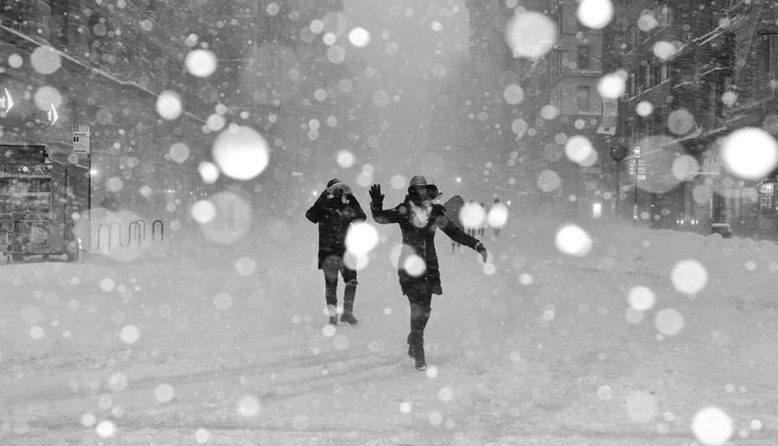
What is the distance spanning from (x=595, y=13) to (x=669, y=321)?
159ft

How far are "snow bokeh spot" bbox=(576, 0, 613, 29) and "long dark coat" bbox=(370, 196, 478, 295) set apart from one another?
146 ft

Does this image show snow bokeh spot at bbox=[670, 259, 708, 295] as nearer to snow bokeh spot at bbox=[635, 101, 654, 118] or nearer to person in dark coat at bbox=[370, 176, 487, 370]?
person in dark coat at bbox=[370, 176, 487, 370]

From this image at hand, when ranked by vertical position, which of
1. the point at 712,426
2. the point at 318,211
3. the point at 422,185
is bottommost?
the point at 712,426

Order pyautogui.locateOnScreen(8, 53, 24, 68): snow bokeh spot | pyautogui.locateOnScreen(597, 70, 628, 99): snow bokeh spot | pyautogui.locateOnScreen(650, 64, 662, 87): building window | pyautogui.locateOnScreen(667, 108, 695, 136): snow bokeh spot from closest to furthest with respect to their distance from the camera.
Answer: pyautogui.locateOnScreen(8, 53, 24, 68): snow bokeh spot → pyautogui.locateOnScreen(667, 108, 695, 136): snow bokeh spot → pyautogui.locateOnScreen(650, 64, 662, 87): building window → pyautogui.locateOnScreen(597, 70, 628, 99): snow bokeh spot

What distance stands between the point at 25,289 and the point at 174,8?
24565mm

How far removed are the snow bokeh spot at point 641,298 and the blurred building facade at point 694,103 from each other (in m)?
16.1

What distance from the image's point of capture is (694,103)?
3209 cm

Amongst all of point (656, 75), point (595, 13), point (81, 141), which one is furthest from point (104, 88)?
point (595, 13)

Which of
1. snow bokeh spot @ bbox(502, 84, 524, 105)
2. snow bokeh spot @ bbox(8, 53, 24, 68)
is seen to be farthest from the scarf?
snow bokeh spot @ bbox(502, 84, 524, 105)

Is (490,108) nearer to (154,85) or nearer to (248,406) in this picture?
(154,85)

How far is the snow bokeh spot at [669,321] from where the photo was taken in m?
8.19

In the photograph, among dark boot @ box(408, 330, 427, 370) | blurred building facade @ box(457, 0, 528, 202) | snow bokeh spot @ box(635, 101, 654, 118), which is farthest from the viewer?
blurred building facade @ box(457, 0, 528, 202)

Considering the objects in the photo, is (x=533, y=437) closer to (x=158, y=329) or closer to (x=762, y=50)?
(x=158, y=329)

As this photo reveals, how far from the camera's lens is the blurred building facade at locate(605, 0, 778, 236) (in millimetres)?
25656
